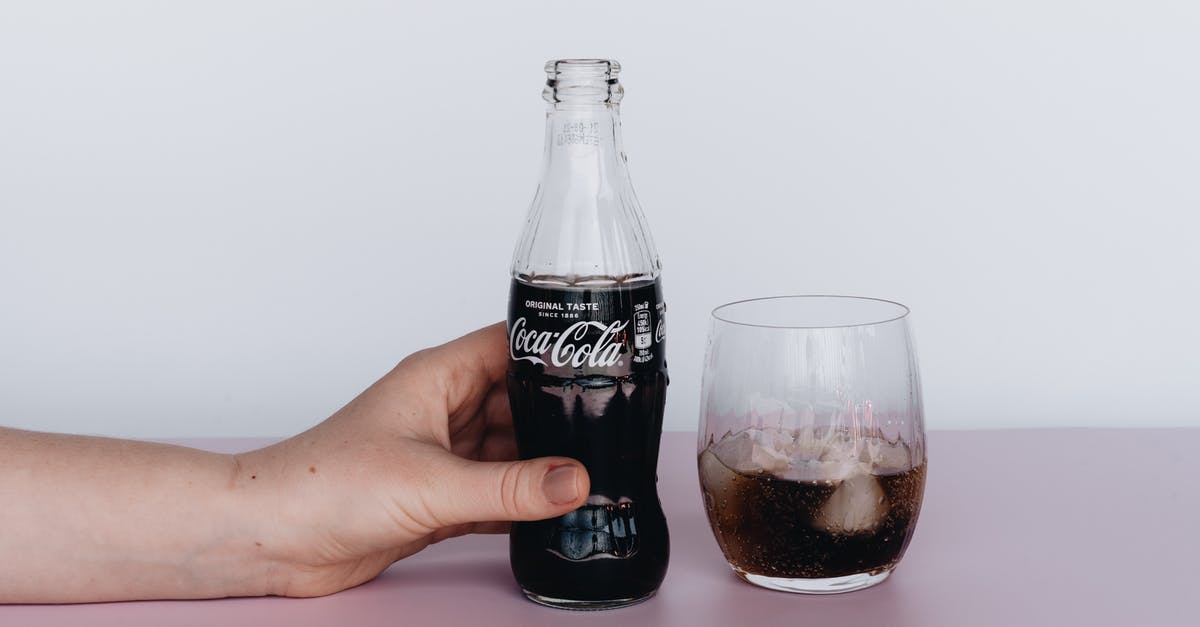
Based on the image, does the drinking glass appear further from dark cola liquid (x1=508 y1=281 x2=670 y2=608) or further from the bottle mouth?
the bottle mouth

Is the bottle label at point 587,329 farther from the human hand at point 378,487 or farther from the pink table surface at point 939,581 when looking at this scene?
the pink table surface at point 939,581

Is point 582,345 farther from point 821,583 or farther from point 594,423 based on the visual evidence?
point 821,583

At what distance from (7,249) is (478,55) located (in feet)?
2.31

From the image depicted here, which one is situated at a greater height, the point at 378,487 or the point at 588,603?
the point at 378,487

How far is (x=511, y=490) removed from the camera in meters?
1.00

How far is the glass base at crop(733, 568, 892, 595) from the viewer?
40.6 inches

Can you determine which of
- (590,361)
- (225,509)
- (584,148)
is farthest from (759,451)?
(225,509)

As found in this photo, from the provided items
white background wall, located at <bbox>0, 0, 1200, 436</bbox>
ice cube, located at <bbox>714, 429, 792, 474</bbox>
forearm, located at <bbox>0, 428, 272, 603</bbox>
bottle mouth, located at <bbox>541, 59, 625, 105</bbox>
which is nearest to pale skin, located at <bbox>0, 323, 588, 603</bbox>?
forearm, located at <bbox>0, 428, 272, 603</bbox>

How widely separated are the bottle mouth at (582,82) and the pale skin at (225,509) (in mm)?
285

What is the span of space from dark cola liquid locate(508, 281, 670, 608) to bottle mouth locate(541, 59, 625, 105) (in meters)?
0.15

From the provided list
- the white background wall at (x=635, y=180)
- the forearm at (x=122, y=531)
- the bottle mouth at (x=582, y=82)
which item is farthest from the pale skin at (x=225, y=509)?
the white background wall at (x=635, y=180)

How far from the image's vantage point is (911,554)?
115cm

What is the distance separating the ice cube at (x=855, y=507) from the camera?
983 millimetres

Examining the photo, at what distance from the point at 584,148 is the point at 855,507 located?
352 mm
